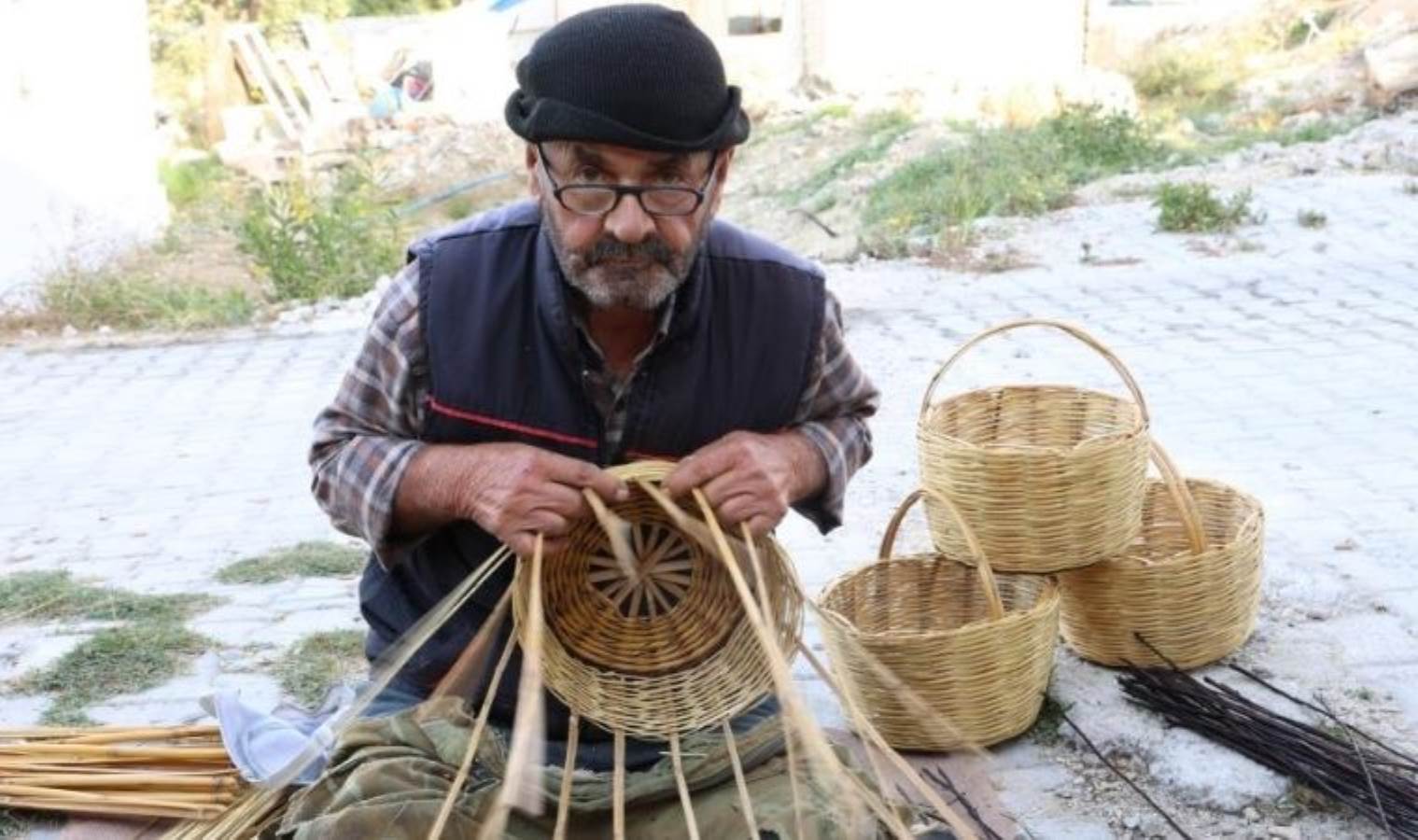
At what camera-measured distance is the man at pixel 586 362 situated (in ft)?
6.66

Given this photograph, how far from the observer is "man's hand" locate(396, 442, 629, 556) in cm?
196

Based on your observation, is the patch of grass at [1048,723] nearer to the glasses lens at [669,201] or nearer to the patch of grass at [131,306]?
A: the glasses lens at [669,201]

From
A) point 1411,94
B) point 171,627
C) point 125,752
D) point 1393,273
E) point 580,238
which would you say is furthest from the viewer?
point 1411,94

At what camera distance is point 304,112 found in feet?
59.2

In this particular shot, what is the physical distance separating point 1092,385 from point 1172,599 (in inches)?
103

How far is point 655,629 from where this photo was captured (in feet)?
7.14

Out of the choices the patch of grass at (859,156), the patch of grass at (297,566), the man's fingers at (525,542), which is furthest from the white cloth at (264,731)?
the patch of grass at (859,156)

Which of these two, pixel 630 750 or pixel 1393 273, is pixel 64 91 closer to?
pixel 1393 273

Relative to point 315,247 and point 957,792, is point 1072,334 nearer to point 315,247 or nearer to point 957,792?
point 957,792

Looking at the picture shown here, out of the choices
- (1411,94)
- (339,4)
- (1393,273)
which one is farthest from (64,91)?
(339,4)

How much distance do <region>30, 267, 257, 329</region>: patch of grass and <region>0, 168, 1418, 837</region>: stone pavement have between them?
478 mm

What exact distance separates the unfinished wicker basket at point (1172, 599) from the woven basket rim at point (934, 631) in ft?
0.45

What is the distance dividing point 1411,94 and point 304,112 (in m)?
11.3

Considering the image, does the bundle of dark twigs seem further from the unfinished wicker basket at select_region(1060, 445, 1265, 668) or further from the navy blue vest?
the navy blue vest
